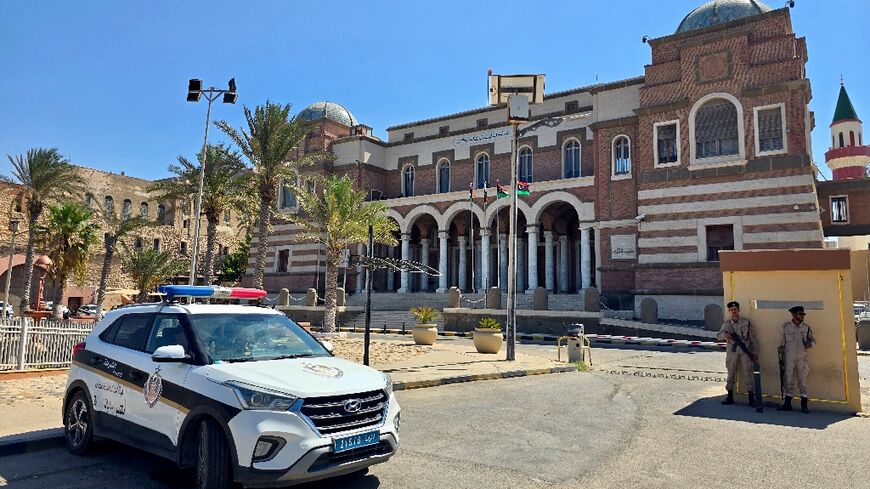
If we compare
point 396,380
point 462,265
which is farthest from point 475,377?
point 462,265

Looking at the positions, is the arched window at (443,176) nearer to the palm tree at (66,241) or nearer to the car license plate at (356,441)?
the palm tree at (66,241)

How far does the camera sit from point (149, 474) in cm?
520

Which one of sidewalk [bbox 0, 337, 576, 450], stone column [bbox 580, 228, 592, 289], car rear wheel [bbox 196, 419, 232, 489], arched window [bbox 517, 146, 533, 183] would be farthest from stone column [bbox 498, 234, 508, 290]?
car rear wheel [bbox 196, 419, 232, 489]

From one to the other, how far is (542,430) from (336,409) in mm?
3709

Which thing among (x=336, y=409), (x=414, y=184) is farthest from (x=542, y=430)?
(x=414, y=184)

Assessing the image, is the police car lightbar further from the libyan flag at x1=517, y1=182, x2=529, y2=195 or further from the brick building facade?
the libyan flag at x1=517, y1=182, x2=529, y2=195

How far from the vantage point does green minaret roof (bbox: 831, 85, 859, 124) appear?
2056 inches

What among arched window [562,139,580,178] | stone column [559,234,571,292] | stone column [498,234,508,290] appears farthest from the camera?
stone column [498,234,508,290]

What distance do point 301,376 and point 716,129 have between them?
27586 mm

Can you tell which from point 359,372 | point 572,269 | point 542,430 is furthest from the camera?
point 572,269

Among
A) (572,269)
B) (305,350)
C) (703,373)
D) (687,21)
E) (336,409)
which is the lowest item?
(703,373)

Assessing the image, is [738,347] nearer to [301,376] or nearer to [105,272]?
[301,376]

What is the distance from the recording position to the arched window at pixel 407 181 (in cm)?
4169

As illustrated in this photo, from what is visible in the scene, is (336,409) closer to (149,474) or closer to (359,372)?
(359,372)
